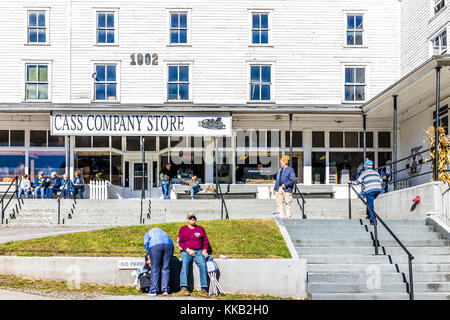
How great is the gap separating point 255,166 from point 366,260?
14366 mm

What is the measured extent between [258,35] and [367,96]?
5621mm

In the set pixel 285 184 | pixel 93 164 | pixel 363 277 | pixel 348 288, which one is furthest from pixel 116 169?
pixel 348 288

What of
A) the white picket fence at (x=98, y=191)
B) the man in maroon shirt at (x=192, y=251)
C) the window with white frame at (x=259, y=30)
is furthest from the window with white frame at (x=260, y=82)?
the man in maroon shirt at (x=192, y=251)

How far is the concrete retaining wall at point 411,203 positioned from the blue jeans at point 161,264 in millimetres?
7102

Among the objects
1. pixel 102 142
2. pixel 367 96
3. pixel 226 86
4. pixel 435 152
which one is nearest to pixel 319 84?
pixel 367 96

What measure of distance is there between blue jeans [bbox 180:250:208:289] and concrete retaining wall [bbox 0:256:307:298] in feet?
0.83

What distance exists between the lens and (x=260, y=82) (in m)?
26.5

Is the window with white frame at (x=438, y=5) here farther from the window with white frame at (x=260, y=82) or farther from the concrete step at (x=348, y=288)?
the concrete step at (x=348, y=288)

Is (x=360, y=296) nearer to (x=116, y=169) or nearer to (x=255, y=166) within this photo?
(x=255, y=166)

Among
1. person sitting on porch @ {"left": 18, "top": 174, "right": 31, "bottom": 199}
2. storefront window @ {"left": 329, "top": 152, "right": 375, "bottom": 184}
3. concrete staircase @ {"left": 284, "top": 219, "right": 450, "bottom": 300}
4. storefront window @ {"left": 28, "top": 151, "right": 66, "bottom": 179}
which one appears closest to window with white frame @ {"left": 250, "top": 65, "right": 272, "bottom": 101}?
storefront window @ {"left": 329, "top": 152, "right": 375, "bottom": 184}

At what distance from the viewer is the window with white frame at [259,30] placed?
2680 centimetres

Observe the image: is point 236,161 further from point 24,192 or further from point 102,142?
point 24,192

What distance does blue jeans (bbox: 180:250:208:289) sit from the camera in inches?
433

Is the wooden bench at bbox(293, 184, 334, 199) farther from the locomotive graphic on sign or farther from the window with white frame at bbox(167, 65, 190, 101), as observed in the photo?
the window with white frame at bbox(167, 65, 190, 101)
